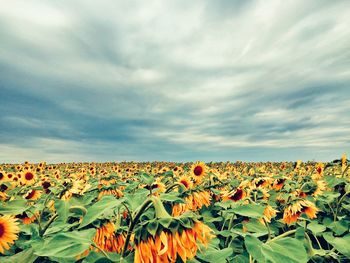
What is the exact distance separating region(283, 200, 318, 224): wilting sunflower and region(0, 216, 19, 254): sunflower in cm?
307

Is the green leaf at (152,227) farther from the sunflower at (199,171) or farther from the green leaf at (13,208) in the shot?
the sunflower at (199,171)

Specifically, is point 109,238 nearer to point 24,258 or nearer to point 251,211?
point 24,258

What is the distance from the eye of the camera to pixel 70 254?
1430mm

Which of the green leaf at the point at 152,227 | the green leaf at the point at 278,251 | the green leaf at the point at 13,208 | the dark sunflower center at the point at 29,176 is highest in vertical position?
the dark sunflower center at the point at 29,176

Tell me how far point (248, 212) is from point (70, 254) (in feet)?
4.13

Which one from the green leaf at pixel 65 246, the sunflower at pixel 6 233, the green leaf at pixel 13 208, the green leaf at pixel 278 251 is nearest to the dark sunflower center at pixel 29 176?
the green leaf at pixel 13 208

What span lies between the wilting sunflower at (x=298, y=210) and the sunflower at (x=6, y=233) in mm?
3069

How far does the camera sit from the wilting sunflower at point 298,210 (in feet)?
12.1

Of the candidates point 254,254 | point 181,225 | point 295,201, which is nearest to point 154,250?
point 181,225

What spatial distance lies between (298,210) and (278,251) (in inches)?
96.2

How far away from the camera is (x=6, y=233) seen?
8.35 ft

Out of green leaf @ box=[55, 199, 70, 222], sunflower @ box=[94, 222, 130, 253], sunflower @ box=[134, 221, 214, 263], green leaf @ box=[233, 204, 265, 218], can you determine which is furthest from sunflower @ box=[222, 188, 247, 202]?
sunflower @ box=[134, 221, 214, 263]

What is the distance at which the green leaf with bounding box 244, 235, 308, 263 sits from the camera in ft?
4.83

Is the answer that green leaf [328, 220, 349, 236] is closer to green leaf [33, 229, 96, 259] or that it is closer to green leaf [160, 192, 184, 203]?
green leaf [160, 192, 184, 203]
